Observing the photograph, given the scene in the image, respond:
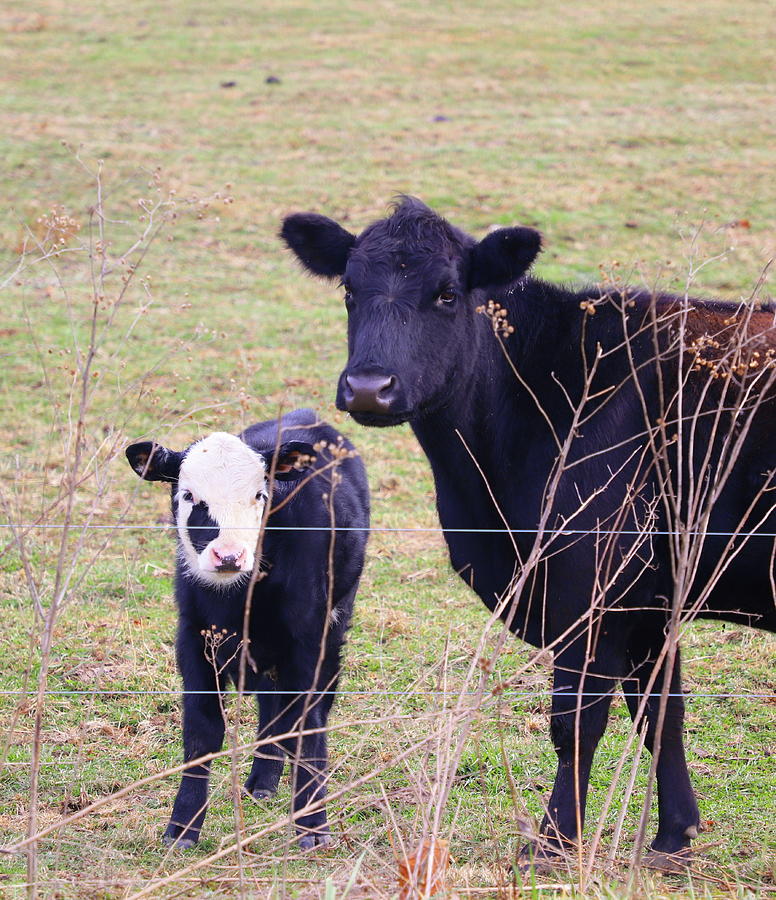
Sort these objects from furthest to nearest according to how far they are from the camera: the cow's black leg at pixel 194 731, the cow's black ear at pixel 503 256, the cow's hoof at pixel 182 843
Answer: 1. the cow's black ear at pixel 503 256
2. the cow's black leg at pixel 194 731
3. the cow's hoof at pixel 182 843

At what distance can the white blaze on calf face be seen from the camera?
5.06 metres

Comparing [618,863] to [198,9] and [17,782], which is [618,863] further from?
[198,9]

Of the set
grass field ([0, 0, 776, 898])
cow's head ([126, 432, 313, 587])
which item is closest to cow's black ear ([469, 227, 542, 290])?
grass field ([0, 0, 776, 898])

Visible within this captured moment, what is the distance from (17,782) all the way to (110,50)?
96.3 ft

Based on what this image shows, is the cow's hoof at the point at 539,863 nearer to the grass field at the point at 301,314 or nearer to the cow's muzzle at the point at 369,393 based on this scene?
the grass field at the point at 301,314

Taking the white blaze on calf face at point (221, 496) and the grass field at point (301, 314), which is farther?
the white blaze on calf face at point (221, 496)

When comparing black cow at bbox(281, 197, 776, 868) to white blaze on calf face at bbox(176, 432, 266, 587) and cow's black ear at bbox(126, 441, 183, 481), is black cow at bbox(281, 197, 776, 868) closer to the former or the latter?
white blaze on calf face at bbox(176, 432, 266, 587)

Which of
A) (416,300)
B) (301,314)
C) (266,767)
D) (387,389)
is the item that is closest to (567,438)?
(387,389)

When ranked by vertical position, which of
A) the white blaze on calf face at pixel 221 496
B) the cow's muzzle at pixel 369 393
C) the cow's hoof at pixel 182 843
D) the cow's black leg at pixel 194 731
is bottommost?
the cow's hoof at pixel 182 843

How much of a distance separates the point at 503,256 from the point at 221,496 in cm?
161

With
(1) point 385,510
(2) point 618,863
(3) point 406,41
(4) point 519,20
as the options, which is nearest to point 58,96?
(3) point 406,41

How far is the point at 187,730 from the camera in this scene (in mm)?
5039

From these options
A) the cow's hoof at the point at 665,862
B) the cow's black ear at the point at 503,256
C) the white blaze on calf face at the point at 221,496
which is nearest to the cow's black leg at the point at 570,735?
the cow's hoof at the point at 665,862

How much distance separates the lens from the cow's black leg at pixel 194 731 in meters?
4.83
